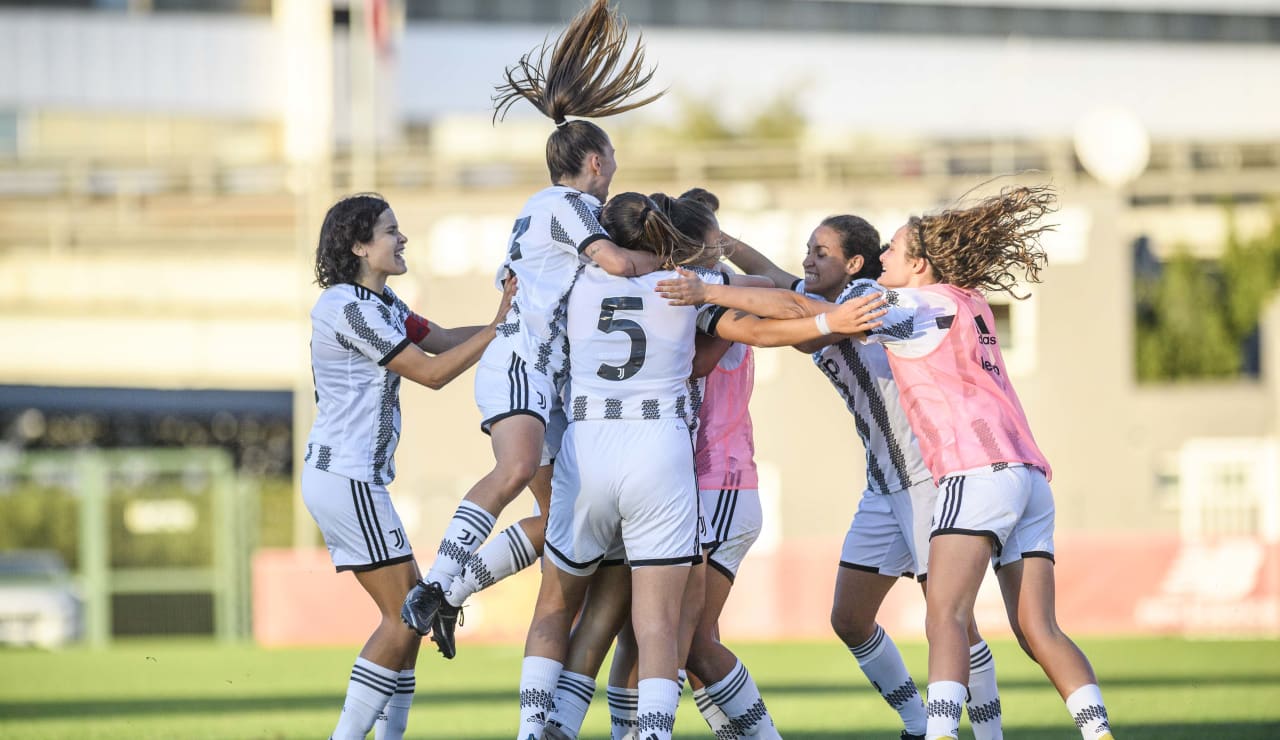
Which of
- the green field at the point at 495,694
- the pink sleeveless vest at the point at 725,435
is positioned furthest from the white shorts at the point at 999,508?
the green field at the point at 495,694

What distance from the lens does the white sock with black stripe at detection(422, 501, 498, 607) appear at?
7.37 metres

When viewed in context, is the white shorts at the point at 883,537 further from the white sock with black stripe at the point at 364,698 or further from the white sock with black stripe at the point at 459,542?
the white sock with black stripe at the point at 364,698

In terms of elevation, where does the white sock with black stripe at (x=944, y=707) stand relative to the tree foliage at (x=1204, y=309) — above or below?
below

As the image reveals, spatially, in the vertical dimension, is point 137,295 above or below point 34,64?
below

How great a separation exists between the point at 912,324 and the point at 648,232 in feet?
3.88

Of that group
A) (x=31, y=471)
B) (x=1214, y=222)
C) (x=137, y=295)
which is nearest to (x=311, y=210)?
(x=137, y=295)

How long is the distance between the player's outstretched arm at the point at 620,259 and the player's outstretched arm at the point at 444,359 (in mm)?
789

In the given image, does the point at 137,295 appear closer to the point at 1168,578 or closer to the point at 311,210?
the point at 311,210

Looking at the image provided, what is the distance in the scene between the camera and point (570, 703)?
289 inches

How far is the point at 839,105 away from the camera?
158 feet

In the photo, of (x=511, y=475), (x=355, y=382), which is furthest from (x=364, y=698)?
(x=355, y=382)

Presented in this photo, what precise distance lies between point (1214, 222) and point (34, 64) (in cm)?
3070

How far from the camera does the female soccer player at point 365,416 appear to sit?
7.50 meters

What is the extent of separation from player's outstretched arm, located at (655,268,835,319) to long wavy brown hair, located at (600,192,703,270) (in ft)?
0.49
